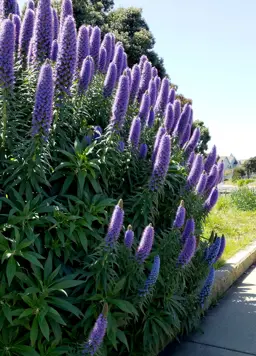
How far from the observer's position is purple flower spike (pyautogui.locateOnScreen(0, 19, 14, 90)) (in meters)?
2.53

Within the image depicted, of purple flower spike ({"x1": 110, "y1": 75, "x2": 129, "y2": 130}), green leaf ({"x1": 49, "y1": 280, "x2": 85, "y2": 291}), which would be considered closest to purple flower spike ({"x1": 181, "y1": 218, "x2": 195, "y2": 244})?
purple flower spike ({"x1": 110, "y1": 75, "x2": 129, "y2": 130})

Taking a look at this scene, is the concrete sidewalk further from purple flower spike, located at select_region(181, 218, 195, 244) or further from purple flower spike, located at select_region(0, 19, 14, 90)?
purple flower spike, located at select_region(0, 19, 14, 90)

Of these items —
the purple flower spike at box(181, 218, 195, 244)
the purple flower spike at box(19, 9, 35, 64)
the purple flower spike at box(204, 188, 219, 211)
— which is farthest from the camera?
the purple flower spike at box(204, 188, 219, 211)

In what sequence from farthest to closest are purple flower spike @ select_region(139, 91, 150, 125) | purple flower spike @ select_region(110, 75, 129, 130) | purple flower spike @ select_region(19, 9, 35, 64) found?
purple flower spike @ select_region(139, 91, 150, 125) → purple flower spike @ select_region(19, 9, 35, 64) → purple flower spike @ select_region(110, 75, 129, 130)

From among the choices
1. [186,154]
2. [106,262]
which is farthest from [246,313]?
[106,262]

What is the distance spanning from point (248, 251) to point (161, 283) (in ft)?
14.4

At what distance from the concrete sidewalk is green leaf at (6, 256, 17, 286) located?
86.1 inches

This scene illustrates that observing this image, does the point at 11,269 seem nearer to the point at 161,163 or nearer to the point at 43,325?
the point at 43,325

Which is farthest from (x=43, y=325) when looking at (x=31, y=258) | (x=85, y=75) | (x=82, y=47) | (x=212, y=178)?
(x=212, y=178)

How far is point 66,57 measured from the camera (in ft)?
9.59

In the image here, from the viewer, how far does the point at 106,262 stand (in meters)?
2.73

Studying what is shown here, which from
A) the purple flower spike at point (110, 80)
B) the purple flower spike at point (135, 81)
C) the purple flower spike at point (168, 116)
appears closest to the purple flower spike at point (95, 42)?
the purple flower spike at point (135, 81)

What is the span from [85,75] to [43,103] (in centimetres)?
86

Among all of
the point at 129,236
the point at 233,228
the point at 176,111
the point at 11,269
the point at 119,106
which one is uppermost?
the point at 176,111
